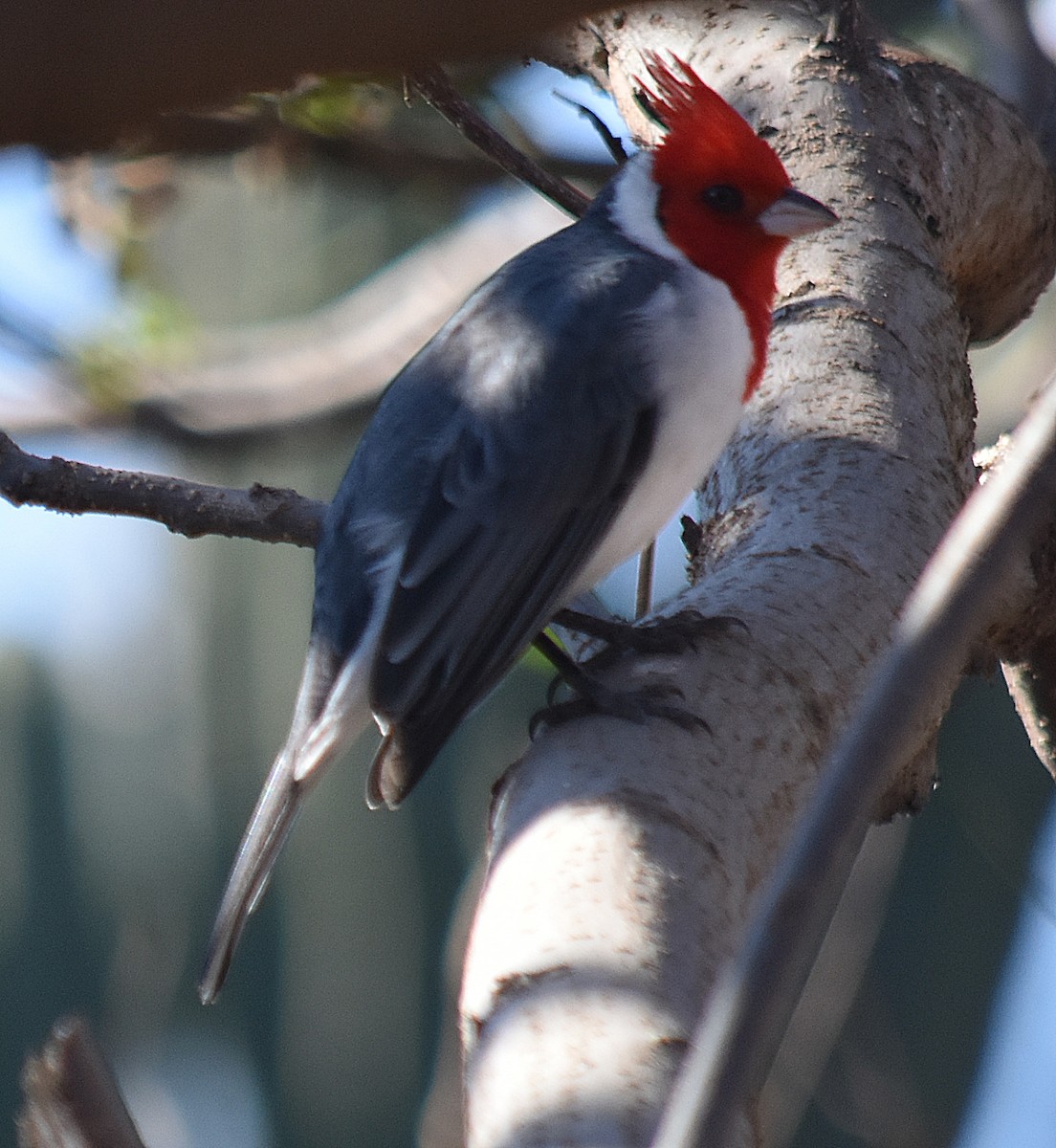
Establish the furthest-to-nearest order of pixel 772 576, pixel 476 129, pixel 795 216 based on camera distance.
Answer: pixel 476 129 < pixel 795 216 < pixel 772 576

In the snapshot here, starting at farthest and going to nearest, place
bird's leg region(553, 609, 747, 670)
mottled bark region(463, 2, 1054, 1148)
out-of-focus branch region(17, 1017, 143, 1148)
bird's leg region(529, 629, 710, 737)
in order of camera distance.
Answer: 1. bird's leg region(553, 609, 747, 670)
2. bird's leg region(529, 629, 710, 737)
3. mottled bark region(463, 2, 1054, 1148)
4. out-of-focus branch region(17, 1017, 143, 1148)

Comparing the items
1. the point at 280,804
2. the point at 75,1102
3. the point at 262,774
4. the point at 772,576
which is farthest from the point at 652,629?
the point at 262,774

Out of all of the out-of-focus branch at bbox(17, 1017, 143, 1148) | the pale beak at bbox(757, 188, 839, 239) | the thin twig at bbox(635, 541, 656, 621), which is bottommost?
the out-of-focus branch at bbox(17, 1017, 143, 1148)

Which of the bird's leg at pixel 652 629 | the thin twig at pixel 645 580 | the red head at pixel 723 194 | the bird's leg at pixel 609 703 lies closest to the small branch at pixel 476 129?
the red head at pixel 723 194

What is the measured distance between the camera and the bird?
105 inches

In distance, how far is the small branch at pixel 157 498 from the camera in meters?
2.76

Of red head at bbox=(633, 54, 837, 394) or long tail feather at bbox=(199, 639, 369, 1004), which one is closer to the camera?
long tail feather at bbox=(199, 639, 369, 1004)

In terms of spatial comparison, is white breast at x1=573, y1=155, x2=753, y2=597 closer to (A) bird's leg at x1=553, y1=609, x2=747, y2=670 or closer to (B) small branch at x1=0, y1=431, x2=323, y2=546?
(A) bird's leg at x1=553, y1=609, x2=747, y2=670

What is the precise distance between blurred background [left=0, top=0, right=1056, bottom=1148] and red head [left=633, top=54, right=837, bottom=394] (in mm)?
561

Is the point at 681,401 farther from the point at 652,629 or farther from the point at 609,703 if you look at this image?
the point at 609,703

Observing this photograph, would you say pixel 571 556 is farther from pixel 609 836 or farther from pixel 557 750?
pixel 609 836

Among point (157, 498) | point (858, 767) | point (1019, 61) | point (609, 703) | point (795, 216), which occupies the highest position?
point (1019, 61)

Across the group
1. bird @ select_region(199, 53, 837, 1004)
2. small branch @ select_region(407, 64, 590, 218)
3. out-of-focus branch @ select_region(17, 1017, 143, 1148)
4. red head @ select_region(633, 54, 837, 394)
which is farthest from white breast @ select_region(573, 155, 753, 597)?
out-of-focus branch @ select_region(17, 1017, 143, 1148)

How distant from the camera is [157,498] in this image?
2.86m
